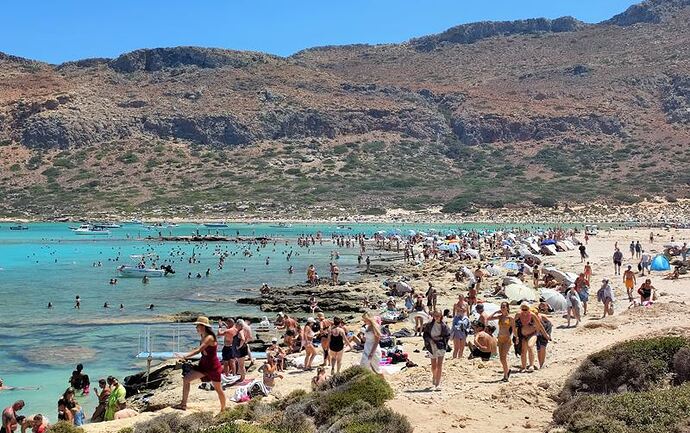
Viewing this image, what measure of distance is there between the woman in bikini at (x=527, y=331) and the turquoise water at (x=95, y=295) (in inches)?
324

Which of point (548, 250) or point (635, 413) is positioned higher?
point (635, 413)

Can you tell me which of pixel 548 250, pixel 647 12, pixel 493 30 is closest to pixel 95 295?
pixel 548 250

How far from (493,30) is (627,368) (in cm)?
18899

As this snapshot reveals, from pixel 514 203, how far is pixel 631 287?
7306 cm

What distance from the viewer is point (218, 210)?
96.1 meters

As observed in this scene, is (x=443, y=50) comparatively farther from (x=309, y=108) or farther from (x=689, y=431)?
(x=689, y=431)

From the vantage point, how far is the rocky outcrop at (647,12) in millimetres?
174500

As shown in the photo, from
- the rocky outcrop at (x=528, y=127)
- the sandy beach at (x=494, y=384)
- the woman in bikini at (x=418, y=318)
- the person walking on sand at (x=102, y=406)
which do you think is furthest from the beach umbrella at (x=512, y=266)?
the rocky outcrop at (x=528, y=127)

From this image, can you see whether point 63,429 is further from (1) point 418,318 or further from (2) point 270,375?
(1) point 418,318

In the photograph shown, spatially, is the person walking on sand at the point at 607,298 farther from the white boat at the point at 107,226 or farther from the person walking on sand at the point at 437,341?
the white boat at the point at 107,226

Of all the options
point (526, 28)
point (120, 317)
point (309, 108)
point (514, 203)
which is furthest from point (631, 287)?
point (526, 28)

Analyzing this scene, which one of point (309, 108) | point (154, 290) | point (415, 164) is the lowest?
point (154, 290)

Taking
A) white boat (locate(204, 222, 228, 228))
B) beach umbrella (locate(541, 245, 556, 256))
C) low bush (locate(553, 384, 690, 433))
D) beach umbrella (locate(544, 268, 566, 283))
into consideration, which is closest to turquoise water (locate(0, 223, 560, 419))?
low bush (locate(553, 384, 690, 433))

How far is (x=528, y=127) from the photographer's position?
12688 cm
